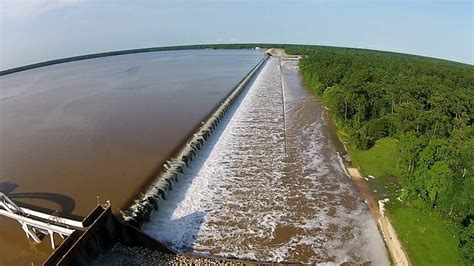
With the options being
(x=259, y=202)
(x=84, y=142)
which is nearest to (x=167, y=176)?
(x=259, y=202)

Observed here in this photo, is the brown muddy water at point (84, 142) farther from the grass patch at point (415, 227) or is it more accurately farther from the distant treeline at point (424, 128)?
the distant treeline at point (424, 128)

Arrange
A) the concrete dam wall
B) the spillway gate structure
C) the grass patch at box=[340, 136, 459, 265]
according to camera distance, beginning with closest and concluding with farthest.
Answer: the grass patch at box=[340, 136, 459, 265] < the spillway gate structure < the concrete dam wall

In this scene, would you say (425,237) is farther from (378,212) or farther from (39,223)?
(39,223)

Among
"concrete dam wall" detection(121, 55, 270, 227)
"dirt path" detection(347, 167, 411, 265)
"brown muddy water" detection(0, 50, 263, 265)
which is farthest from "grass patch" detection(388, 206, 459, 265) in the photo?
"brown muddy water" detection(0, 50, 263, 265)

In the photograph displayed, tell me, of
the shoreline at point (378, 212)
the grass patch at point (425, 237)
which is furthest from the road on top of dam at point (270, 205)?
the grass patch at point (425, 237)

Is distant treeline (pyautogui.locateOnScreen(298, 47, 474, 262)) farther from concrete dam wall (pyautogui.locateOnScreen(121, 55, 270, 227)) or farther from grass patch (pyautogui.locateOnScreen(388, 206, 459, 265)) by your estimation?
concrete dam wall (pyautogui.locateOnScreen(121, 55, 270, 227))
